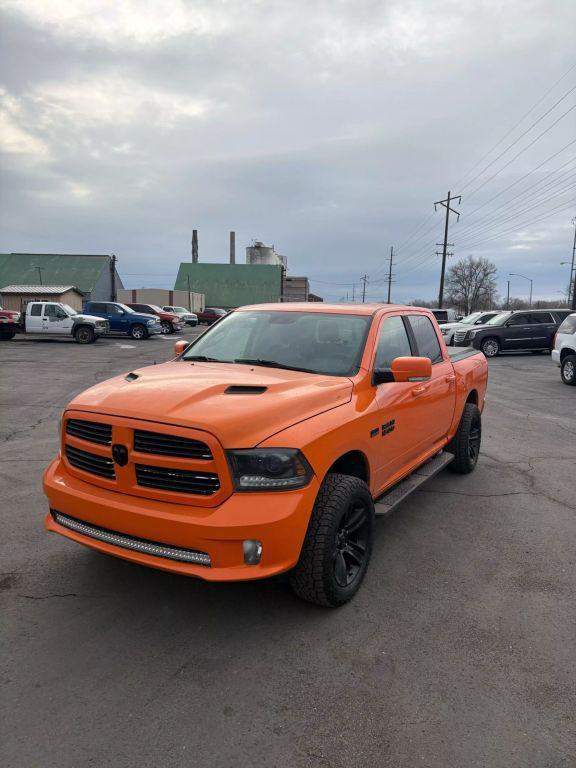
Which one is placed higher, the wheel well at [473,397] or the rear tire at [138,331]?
the wheel well at [473,397]

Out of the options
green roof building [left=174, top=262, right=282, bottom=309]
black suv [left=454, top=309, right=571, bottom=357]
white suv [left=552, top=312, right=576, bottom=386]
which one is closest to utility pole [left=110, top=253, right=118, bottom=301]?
green roof building [left=174, top=262, right=282, bottom=309]

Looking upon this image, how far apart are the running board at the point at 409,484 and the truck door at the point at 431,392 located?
183mm

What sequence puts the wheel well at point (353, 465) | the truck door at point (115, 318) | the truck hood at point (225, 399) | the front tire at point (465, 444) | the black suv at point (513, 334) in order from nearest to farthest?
the truck hood at point (225, 399), the wheel well at point (353, 465), the front tire at point (465, 444), the black suv at point (513, 334), the truck door at point (115, 318)

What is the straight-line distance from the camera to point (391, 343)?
4211 millimetres

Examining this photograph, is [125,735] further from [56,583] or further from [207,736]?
[56,583]

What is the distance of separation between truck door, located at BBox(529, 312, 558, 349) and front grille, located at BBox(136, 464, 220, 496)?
71.1ft

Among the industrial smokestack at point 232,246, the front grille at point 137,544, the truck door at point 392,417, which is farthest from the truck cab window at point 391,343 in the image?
the industrial smokestack at point 232,246

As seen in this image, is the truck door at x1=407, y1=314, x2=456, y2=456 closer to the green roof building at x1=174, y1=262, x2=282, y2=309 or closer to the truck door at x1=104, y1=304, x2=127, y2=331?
the truck door at x1=104, y1=304, x2=127, y2=331

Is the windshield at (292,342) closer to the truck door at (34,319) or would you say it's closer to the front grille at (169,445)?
the front grille at (169,445)

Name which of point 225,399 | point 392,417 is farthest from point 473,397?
point 225,399

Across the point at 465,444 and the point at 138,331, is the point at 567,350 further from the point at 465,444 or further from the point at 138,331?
the point at 138,331

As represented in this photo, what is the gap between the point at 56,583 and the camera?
333cm

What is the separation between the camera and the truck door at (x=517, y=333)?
2138 cm

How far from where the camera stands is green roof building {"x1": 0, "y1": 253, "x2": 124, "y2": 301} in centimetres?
4981
